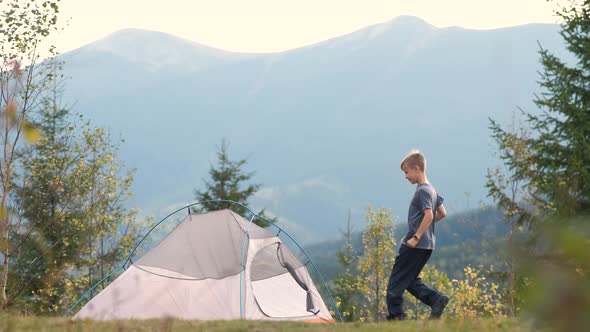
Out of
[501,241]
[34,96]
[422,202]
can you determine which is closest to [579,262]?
[501,241]

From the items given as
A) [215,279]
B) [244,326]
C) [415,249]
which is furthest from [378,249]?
[244,326]

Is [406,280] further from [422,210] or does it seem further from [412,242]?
[422,210]

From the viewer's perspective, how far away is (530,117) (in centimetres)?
1590

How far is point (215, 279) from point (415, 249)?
11.0 ft

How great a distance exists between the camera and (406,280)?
756cm

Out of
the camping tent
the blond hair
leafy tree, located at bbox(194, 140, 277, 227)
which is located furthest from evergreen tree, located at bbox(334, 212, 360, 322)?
the blond hair

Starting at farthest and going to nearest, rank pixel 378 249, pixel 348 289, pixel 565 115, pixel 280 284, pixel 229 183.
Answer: pixel 229 183 < pixel 348 289 < pixel 378 249 < pixel 565 115 < pixel 280 284

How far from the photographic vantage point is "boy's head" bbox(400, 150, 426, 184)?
24.6 ft

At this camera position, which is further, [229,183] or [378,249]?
[229,183]

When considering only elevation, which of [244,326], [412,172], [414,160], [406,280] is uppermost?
[414,160]

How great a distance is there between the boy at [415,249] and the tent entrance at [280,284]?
256cm

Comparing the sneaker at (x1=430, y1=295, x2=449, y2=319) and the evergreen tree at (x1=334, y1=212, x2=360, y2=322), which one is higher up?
the evergreen tree at (x1=334, y1=212, x2=360, y2=322)

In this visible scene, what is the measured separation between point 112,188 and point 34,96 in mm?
6500

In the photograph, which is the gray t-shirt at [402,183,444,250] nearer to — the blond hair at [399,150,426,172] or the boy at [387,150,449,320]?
the boy at [387,150,449,320]
